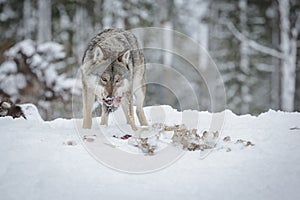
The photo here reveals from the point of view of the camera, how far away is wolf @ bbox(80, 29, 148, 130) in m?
4.68

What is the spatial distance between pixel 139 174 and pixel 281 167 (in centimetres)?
113

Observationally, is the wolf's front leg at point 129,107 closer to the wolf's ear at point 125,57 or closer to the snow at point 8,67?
the wolf's ear at point 125,57

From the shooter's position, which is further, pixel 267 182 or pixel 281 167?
pixel 281 167

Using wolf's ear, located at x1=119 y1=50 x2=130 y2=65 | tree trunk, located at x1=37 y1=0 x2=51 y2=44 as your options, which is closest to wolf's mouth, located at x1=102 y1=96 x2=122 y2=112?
wolf's ear, located at x1=119 y1=50 x2=130 y2=65

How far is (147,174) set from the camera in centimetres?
290

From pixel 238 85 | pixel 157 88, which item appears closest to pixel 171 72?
pixel 157 88

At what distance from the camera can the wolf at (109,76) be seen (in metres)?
4.68

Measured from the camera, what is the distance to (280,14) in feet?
39.2

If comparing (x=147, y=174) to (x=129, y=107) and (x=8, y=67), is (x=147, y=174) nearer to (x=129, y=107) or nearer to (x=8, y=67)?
(x=129, y=107)

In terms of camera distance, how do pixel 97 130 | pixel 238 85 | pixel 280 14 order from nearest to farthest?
pixel 97 130 < pixel 280 14 < pixel 238 85

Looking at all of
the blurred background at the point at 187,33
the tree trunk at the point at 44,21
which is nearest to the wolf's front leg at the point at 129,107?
the blurred background at the point at 187,33

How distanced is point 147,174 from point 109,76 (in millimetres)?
2059

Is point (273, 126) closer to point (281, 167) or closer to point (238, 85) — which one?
point (281, 167)

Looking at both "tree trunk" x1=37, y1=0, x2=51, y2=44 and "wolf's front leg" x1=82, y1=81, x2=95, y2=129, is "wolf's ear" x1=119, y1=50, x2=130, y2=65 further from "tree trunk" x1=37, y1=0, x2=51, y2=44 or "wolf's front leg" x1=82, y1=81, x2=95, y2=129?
"tree trunk" x1=37, y1=0, x2=51, y2=44
